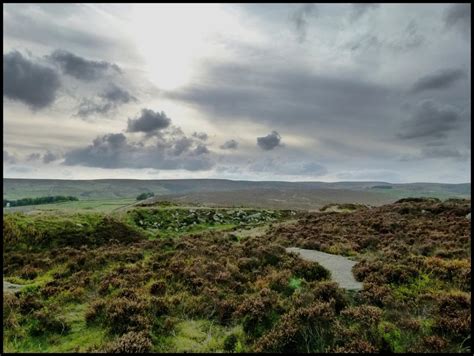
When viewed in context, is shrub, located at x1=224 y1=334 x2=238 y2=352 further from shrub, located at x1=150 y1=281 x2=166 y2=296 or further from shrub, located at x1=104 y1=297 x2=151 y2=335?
shrub, located at x1=150 y1=281 x2=166 y2=296

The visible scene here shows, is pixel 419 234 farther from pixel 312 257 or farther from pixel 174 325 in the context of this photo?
pixel 174 325

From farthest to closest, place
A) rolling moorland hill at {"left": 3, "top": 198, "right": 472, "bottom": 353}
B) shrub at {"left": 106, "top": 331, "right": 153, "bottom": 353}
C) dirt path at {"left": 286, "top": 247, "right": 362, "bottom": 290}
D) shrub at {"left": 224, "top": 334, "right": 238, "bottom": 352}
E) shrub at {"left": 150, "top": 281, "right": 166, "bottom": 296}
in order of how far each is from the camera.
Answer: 1. shrub at {"left": 150, "top": 281, "right": 166, "bottom": 296}
2. dirt path at {"left": 286, "top": 247, "right": 362, "bottom": 290}
3. shrub at {"left": 224, "top": 334, "right": 238, "bottom": 352}
4. rolling moorland hill at {"left": 3, "top": 198, "right": 472, "bottom": 353}
5. shrub at {"left": 106, "top": 331, "right": 153, "bottom": 353}

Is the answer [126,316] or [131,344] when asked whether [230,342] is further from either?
[126,316]

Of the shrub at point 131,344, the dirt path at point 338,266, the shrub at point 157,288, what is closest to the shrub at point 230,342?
the shrub at point 131,344

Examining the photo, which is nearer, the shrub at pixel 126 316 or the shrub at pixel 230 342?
the shrub at pixel 230 342

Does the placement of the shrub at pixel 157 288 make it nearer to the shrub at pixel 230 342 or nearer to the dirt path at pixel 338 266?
the shrub at pixel 230 342

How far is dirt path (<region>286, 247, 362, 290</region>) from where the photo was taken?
480 inches

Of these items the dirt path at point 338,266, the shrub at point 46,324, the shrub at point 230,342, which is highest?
the dirt path at point 338,266

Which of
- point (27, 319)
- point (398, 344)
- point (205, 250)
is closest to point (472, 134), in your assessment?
point (398, 344)

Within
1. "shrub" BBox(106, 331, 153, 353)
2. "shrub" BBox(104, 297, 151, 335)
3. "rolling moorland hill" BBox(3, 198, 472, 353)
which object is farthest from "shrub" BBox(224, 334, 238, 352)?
"shrub" BBox(104, 297, 151, 335)

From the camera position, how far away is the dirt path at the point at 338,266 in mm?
12188

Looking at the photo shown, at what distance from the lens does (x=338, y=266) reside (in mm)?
15234

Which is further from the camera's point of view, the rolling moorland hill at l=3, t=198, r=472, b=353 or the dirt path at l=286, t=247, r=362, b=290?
the dirt path at l=286, t=247, r=362, b=290

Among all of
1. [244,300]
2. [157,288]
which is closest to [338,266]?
[244,300]
